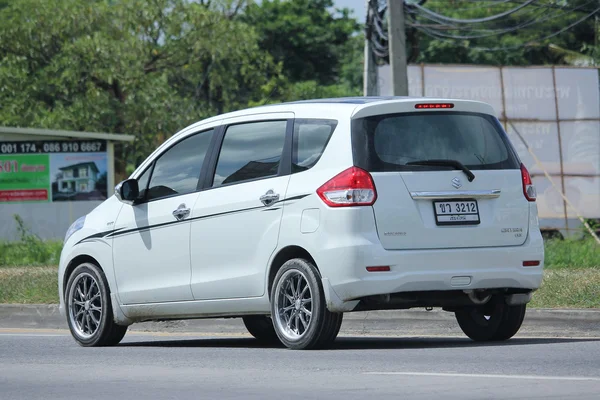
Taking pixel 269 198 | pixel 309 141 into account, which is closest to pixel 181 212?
pixel 269 198

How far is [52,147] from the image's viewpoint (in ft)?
83.6

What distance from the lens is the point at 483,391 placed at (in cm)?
642

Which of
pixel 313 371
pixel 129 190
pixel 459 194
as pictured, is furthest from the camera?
pixel 129 190

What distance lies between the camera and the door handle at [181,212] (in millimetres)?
9875

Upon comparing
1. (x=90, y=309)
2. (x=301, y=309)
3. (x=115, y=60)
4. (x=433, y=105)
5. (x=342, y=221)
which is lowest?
(x=90, y=309)

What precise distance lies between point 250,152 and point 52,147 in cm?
Result: 1655

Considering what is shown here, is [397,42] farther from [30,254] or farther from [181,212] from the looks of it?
[181,212]

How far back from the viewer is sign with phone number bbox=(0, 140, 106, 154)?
25203 millimetres

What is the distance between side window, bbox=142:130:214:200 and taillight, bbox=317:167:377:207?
1.64 meters

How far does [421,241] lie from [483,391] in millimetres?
2420

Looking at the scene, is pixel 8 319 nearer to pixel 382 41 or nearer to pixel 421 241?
pixel 421 241

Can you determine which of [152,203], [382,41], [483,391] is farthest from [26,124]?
[483,391]

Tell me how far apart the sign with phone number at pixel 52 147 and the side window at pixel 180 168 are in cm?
1538

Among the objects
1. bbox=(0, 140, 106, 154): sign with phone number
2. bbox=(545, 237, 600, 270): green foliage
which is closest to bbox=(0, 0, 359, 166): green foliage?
bbox=(0, 140, 106, 154): sign with phone number
